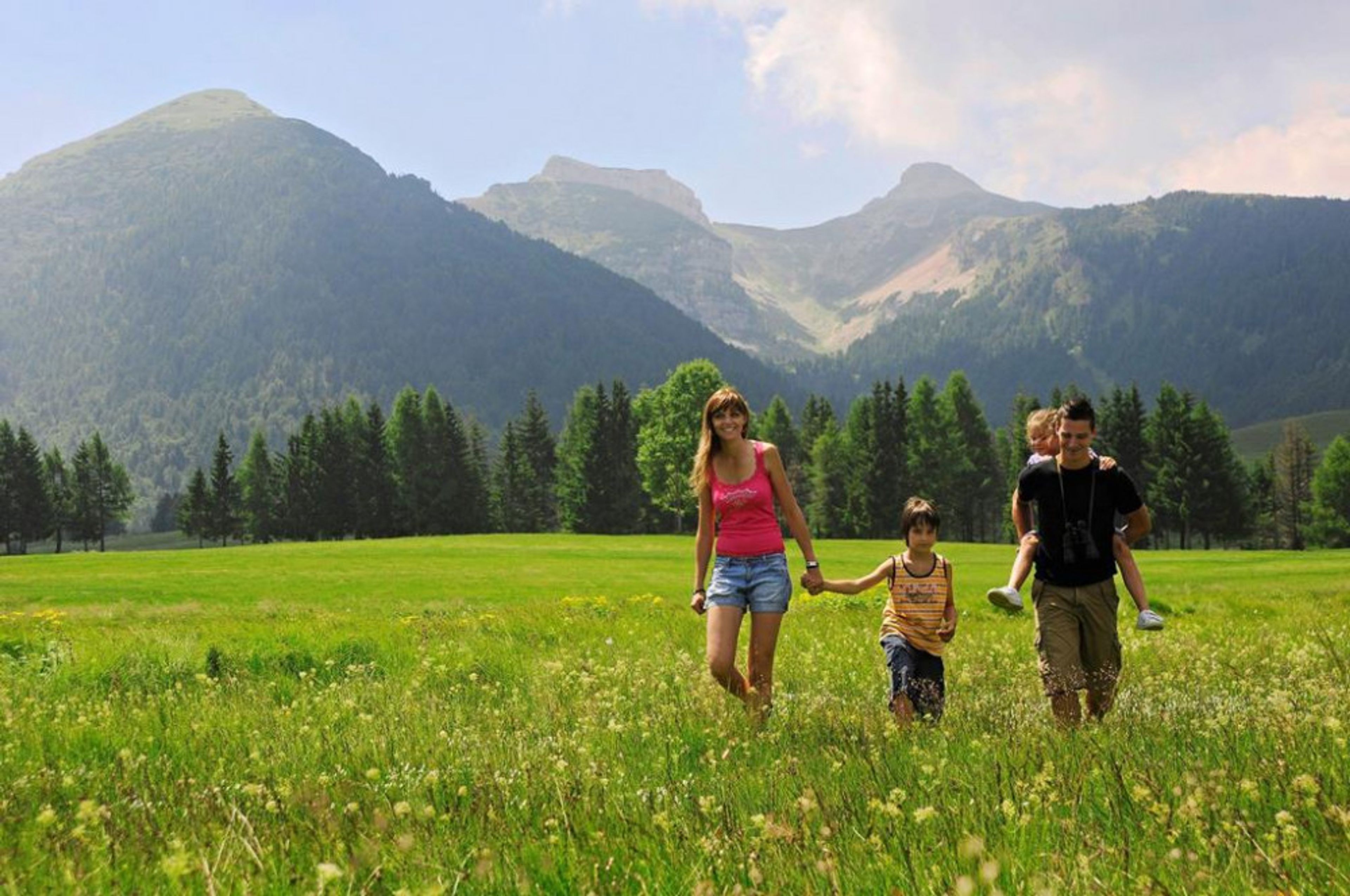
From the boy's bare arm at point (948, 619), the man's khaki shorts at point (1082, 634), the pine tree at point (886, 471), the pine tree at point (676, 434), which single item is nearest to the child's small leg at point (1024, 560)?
the man's khaki shorts at point (1082, 634)

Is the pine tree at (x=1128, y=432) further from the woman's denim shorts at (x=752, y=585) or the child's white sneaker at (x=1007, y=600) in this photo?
the child's white sneaker at (x=1007, y=600)

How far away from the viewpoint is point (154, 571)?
36.4 metres

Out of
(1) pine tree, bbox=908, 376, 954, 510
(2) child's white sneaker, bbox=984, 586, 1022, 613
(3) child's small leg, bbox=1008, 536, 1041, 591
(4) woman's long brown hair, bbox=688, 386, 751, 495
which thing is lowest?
(2) child's white sneaker, bbox=984, 586, 1022, 613

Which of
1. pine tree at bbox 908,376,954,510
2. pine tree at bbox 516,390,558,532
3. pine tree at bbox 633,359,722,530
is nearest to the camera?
pine tree at bbox 633,359,722,530

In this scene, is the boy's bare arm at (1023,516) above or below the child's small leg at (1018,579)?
above

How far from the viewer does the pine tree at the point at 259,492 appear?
10356 centimetres

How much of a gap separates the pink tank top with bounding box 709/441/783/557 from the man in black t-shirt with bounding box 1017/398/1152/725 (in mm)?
2109

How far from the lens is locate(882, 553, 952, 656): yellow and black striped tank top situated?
7.76 meters

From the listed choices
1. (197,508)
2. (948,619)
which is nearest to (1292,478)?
(948,619)

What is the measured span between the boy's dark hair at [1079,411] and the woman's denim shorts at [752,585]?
2544 millimetres

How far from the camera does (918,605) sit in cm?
784

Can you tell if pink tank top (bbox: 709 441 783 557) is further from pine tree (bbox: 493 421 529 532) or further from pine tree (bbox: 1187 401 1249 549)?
pine tree (bbox: 493 421 529 532)

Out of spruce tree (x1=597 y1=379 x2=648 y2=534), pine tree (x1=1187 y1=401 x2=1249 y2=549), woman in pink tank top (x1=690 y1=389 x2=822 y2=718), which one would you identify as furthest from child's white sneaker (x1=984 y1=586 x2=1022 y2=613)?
pine tree (x1=1187 y1=401 x2=1249 y2=549)

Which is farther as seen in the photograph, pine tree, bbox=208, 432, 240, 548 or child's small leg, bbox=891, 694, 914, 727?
pine tree, bbox=208, 432, 240, 548
